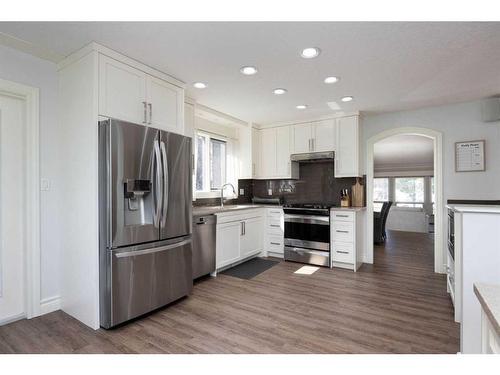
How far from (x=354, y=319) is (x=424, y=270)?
217 cm

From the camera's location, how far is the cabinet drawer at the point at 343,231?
12.1 ft

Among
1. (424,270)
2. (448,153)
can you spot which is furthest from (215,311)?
(448,153)

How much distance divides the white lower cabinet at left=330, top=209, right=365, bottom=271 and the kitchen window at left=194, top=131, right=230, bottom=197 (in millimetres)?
1994

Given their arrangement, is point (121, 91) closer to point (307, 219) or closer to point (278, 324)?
point (278, 324)

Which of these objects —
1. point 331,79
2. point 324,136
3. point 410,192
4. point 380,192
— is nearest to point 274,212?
point 324,136

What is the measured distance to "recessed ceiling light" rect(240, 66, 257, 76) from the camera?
2.54 metres

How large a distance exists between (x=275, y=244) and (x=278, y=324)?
2.14 m

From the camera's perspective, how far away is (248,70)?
102 inches

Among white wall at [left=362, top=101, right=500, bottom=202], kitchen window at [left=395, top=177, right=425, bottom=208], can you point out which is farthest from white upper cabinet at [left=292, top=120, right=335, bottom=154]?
kitchen window at [left=395, top=177, right=425, bottom=208]

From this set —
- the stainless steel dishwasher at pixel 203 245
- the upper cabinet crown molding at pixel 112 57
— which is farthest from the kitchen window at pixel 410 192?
the upper cabinet crown molding at pixel 112 57

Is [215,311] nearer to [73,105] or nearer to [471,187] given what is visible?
[73,105]

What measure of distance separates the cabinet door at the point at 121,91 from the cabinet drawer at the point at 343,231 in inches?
114

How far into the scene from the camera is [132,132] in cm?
218
